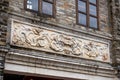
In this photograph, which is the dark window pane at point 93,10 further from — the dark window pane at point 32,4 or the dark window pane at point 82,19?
the dark window pane at point 32,4

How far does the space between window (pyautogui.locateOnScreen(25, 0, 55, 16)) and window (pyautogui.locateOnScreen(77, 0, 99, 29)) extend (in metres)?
1.25

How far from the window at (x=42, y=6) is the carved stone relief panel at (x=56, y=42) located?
74cm

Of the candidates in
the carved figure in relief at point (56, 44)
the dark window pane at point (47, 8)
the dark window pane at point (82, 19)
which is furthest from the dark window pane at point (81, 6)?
the carved figure in relief at point (56, 44)

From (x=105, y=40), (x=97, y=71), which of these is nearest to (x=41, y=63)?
(x=97, y=71)

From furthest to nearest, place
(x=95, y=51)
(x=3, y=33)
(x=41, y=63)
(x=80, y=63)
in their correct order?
(x=95, y=51) → (x=80, y=63) → (x=41, y=63) → (x=3, y=33)

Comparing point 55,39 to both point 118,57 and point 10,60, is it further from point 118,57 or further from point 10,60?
point 118,57

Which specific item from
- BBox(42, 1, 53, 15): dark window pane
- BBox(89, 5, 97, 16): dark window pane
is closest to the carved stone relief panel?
BBox(42, 1, 53, 15): dark window pane

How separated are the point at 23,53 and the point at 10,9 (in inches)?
60.3

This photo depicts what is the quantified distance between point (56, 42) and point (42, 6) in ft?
4.68

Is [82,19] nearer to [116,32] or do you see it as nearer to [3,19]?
[116,32]

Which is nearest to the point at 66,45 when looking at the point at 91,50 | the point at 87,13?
the point at 91,50

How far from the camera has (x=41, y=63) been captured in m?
10.8

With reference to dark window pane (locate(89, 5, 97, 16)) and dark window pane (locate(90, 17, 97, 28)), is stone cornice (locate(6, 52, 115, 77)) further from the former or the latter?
dark window pane (locate(89, 5, 97, 16))

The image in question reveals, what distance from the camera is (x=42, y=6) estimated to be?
11.7m
